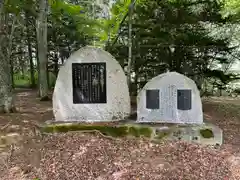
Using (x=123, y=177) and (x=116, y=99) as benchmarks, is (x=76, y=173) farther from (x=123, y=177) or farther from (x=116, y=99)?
(x=116, y=99)

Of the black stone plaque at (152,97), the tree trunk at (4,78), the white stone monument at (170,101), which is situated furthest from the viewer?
the tree trunk at (4,78)

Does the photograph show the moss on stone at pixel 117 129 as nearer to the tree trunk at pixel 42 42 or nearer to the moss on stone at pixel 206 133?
the moss on stone at pixel 206 133

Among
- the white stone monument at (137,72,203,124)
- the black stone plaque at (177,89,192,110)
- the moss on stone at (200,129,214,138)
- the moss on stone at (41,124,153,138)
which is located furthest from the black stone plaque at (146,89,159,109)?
the moss on stone at (200,129,214,138)

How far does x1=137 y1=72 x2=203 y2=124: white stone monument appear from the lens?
5430mm

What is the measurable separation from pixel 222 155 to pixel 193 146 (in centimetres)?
51

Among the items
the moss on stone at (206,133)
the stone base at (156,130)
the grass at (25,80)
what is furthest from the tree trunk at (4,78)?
the grass at (25,80)

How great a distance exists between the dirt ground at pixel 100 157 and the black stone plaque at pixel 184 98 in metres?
0.86

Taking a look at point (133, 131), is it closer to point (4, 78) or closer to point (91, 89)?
point (91, 89)

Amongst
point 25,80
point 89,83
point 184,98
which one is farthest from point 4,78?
point 25,80

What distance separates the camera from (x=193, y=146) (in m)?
4.84

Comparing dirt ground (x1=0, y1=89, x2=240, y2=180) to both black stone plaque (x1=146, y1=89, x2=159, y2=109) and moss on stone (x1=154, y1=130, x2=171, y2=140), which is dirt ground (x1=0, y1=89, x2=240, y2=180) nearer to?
moss on stone (x1=154, y1=130, x2=171, y2=140)

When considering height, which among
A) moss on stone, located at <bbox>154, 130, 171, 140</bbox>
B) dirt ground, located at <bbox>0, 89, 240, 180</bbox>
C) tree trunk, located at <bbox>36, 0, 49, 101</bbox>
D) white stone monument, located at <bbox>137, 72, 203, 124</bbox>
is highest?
tree trunk, located at <bbox>36, 0, 49, 101</bbox>

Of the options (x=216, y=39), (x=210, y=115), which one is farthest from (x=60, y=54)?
(x=210, y=115)

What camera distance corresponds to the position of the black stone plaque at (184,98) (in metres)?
5.43
